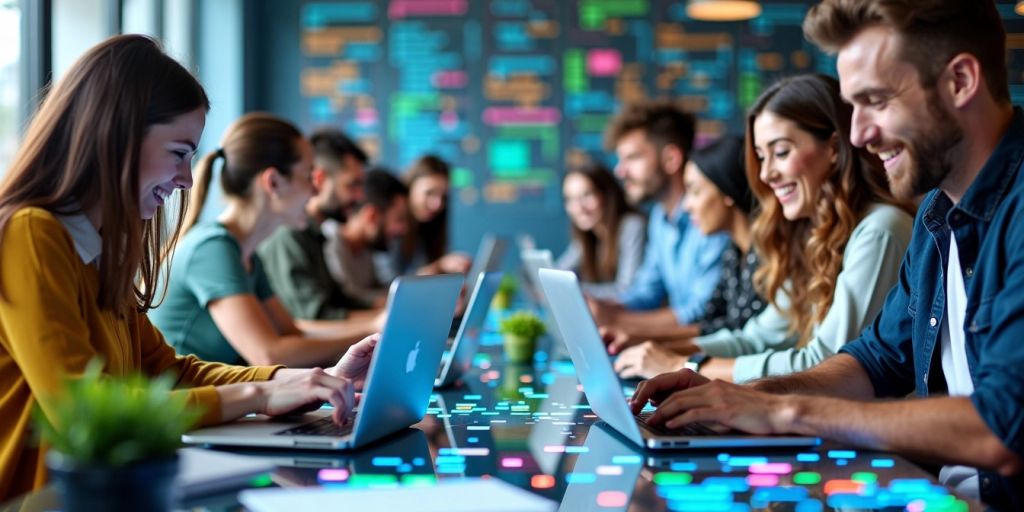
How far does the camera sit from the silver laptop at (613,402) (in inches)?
62.0

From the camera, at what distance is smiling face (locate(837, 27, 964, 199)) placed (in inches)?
66.9

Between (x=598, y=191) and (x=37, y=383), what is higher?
(x=37, y=383)

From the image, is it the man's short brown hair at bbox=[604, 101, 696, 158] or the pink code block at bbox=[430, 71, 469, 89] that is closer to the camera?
the man's short brown hair at bbox=[604, 101, 696, 158]

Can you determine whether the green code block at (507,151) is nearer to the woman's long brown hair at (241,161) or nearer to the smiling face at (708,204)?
the smiling face at (708,204)

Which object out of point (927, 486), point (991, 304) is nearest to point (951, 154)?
point (991, 304)

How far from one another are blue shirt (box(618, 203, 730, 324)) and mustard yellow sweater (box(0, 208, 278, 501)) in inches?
107

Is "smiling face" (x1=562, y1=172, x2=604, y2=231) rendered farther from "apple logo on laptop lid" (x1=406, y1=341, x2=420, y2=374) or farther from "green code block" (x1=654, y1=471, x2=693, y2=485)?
"green code block" (x1=654, y1=471, x2=693, y2=485)

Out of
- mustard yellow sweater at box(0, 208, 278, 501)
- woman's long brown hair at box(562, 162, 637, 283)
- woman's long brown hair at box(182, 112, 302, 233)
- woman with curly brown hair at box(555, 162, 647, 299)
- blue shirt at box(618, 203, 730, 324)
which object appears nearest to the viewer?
mustard yellow sweater at box(0, 208, 278, 501)

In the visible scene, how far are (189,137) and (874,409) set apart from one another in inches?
47.0

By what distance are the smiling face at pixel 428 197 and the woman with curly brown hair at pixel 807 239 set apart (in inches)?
133

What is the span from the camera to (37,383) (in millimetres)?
1532

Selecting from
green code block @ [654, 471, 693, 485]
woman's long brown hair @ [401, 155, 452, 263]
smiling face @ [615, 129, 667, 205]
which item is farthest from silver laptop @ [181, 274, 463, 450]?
woman's long brown hair @ [401, 155, 452, 263]

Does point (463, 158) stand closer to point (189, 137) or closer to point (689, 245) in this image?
point (689, 245)

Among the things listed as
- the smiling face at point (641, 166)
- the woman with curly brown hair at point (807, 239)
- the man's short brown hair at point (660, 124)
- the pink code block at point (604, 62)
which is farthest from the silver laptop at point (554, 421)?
the pink code block at point (604, 62)
